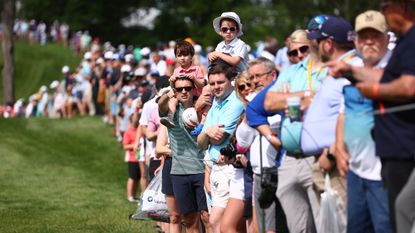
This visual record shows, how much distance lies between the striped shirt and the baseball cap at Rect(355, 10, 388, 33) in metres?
4.57

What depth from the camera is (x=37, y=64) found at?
233ft

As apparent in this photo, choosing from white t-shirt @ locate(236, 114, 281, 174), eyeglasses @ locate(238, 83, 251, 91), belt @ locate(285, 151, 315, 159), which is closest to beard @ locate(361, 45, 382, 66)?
belt @ locate(285, 151, 315, 159)

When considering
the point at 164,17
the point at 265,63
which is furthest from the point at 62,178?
the point at 164,17

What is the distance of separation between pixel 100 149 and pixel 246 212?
17.9m

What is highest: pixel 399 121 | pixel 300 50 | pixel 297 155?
pixel 300 50

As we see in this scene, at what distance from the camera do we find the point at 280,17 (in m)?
85.7

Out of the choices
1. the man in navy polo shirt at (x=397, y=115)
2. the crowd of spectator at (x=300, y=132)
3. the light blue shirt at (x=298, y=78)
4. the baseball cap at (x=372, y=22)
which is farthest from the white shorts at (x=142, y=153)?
the man in navy polo shirt at (x=397, y=115)

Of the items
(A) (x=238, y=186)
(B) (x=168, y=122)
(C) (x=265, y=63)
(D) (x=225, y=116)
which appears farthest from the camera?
(B) (x=168, y=122)

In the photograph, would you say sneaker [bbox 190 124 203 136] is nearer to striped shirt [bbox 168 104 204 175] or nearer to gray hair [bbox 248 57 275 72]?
striped shirt [bbox 168 104 204 175]

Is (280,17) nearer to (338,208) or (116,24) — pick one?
(116,24)

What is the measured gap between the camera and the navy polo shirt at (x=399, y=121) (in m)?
8.04

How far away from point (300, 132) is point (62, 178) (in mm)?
14985

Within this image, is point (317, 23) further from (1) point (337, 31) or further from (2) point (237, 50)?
(2) point (237, 50)

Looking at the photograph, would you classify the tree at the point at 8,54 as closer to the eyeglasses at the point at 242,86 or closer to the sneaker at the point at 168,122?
the sneaker at the point at 168,122
